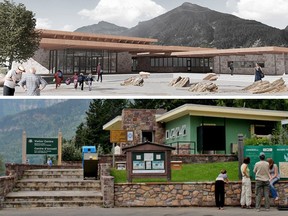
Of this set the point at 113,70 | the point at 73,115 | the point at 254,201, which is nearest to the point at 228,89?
the point at 254,201

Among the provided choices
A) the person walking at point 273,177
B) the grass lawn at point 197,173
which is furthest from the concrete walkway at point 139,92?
the person walking at point 273,177

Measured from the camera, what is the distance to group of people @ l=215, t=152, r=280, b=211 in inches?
622

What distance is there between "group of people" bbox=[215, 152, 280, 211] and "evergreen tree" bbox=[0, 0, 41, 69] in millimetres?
9505

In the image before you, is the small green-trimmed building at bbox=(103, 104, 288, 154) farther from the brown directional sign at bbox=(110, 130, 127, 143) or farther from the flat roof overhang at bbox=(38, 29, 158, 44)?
the flat roof overhang at bbox=(38, 29, 158, 44)

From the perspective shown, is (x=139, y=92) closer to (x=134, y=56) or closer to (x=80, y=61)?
(x=80, y=61)

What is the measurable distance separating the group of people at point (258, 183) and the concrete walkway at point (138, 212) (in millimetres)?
302

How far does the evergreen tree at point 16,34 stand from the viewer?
72.2 feet

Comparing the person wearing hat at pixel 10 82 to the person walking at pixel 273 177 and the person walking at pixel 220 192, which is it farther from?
the person walking at pixel 273 177

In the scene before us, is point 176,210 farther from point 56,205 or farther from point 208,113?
point 208,113

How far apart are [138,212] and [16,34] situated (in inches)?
414

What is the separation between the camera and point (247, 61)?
30.0 m

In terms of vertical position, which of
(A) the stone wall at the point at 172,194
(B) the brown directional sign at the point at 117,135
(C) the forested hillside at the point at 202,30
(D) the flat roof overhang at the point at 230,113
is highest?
(C) the forested hillside at the point at 202,30

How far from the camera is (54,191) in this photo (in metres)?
18.1

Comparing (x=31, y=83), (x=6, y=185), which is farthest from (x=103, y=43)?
(x=6, y=185)
